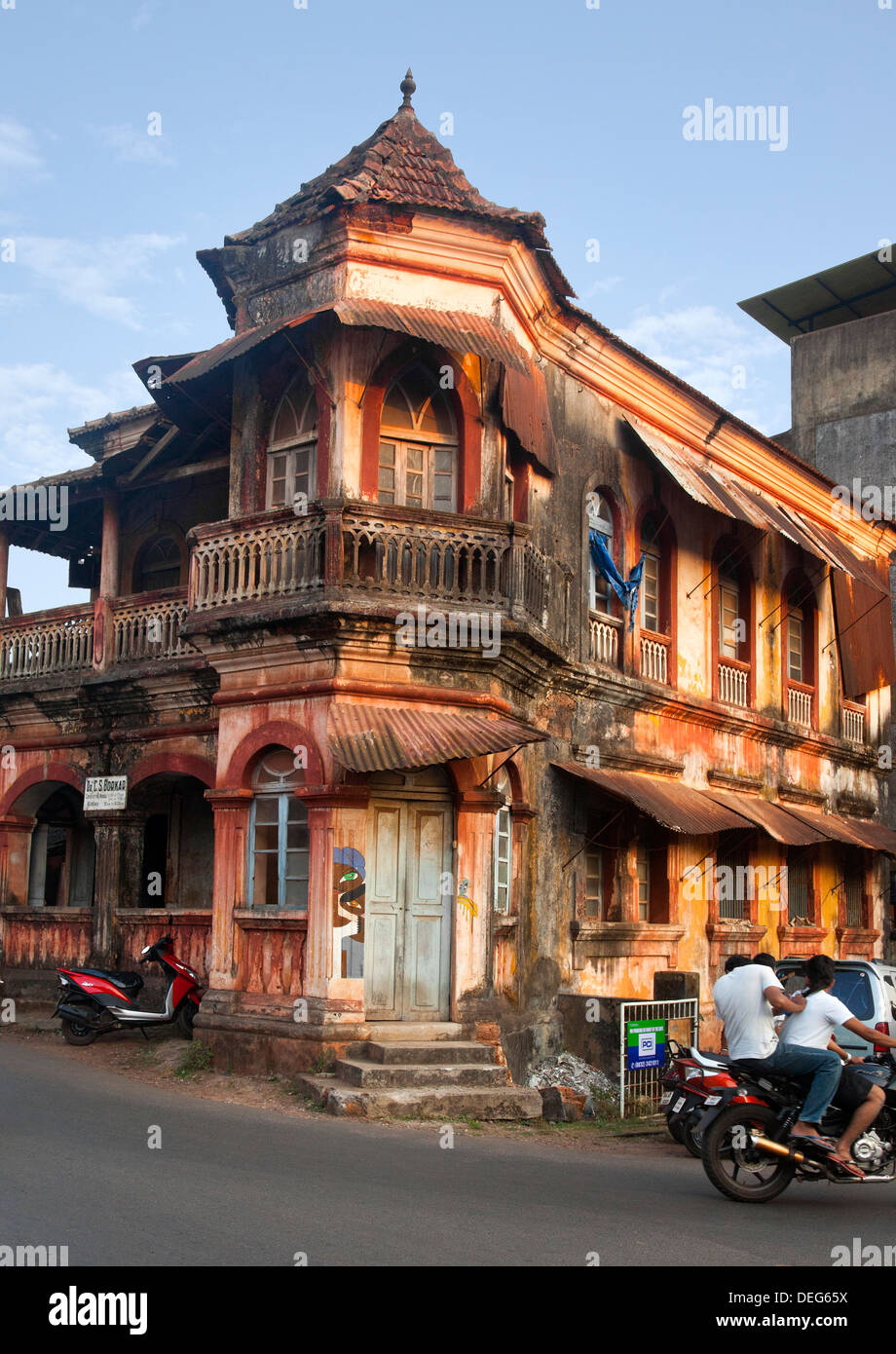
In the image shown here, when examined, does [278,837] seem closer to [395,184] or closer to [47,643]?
[47,643]

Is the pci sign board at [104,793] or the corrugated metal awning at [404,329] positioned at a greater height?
the corrugated metal awning at [404,329]

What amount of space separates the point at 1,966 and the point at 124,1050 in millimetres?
4028

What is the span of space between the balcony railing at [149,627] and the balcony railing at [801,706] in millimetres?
10587

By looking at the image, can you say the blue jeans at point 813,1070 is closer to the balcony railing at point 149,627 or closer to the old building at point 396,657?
the old building at point 396,657

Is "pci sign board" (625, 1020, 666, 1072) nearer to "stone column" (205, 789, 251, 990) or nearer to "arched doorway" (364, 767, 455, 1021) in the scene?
"arched doorway" (364, 767, 455, 1021)

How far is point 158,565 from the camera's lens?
18.8m

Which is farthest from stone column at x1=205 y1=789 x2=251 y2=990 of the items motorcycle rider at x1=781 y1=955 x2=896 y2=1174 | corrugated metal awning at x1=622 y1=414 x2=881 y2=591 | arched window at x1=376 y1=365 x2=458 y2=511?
corrugated metal awning at x1=622 y1=414 x2=881 y2=591

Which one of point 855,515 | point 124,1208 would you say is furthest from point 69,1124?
point 855,515

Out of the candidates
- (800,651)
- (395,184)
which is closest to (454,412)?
(395,184)

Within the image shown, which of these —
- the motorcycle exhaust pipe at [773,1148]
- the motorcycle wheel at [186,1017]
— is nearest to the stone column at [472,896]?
the motorcycle wheel at [186,1017]

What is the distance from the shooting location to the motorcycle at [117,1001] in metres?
14.3

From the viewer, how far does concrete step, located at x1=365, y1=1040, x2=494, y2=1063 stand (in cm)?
1183

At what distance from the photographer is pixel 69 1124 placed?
9836 mm

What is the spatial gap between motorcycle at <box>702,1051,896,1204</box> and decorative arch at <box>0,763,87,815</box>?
11.2m
